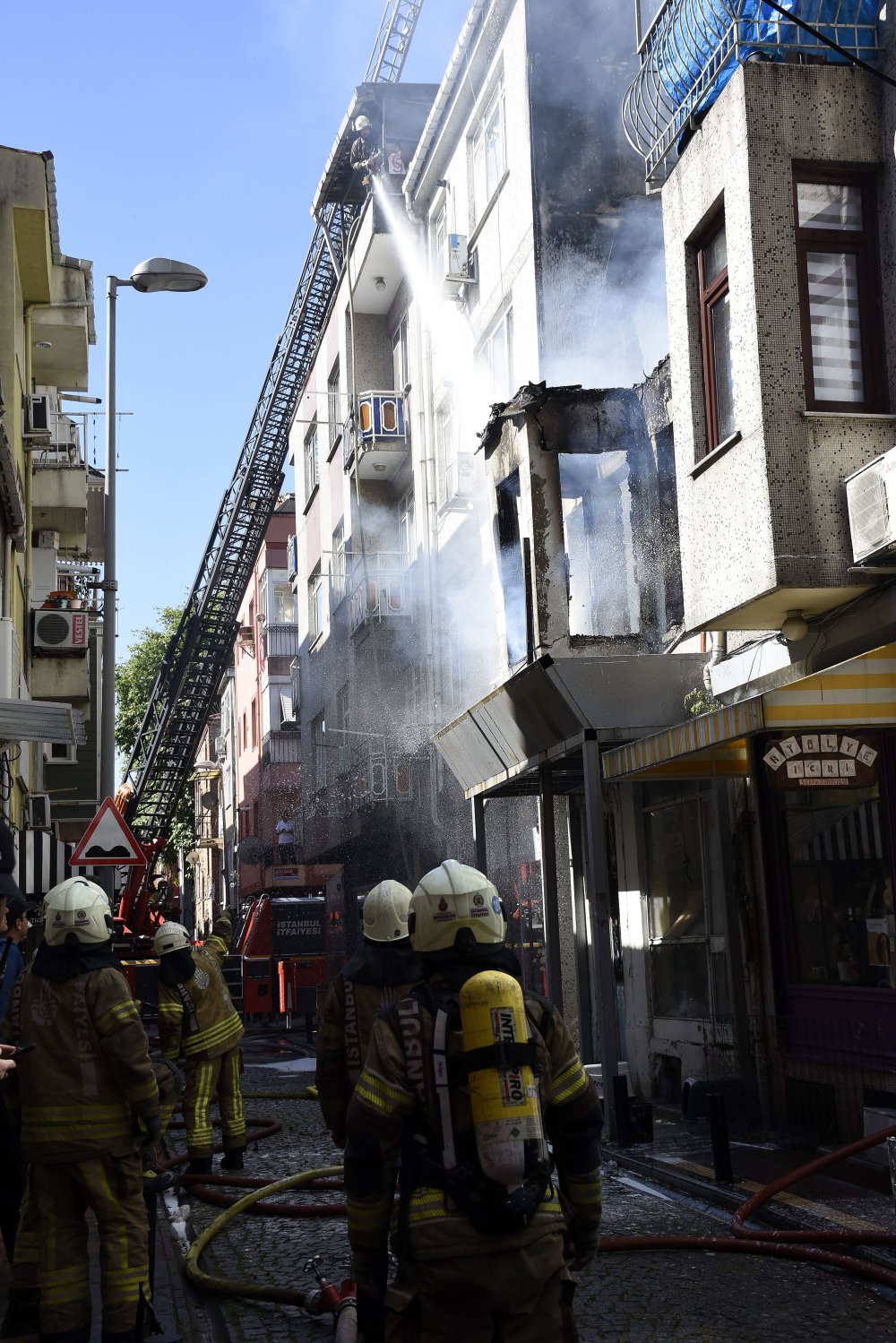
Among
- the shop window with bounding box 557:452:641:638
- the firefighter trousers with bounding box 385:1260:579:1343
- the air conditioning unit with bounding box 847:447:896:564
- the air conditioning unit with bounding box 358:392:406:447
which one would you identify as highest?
the air conditioning unit with bounding box 358:392:406:447

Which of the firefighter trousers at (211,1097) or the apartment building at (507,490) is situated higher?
the apartment building at (507,490)

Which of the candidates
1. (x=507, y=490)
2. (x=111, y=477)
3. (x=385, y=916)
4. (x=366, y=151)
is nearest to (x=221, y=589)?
(x=366, y=151)

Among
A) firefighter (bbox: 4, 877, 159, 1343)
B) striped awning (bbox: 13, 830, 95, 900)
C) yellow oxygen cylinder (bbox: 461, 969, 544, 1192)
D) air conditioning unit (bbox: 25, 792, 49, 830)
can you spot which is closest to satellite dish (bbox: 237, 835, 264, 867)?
air conditioning unit (bbox: 25, 792, 49, 830)

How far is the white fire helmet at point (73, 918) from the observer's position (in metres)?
5.89

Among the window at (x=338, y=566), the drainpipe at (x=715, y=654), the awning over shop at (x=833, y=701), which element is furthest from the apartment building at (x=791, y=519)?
the window at (x=338, y=566)

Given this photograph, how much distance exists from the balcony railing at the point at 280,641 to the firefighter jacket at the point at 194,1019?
97.6ft

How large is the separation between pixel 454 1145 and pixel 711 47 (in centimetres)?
965

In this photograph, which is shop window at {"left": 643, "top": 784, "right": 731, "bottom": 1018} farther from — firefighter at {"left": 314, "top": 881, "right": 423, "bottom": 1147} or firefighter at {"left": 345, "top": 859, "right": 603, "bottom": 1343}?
firefighter at {"left": 345, "top": 859, "right": 603, "bottom": 1343}

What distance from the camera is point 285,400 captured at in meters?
35.6

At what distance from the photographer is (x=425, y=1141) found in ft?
12.3

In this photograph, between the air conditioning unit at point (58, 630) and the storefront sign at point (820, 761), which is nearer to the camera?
the storefront sign at point (820, 761)

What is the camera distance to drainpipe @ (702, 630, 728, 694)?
12.2 meters

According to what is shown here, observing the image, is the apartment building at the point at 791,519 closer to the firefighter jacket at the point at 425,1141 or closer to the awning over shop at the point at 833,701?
the awning over shop at the point at 833,701

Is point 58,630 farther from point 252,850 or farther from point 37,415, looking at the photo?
point 252,850
